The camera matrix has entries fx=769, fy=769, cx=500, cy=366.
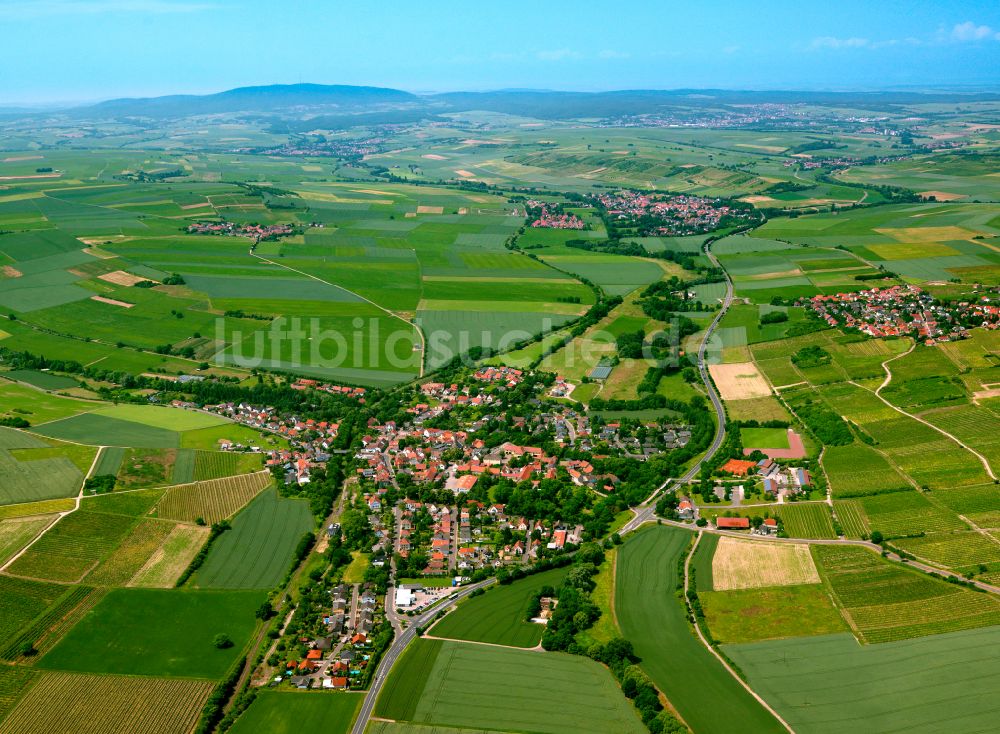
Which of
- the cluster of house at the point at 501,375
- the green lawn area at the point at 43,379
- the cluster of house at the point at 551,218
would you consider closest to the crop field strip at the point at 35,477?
the green lawn area at the point at 43,379

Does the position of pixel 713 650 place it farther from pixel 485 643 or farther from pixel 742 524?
pixel 742 524

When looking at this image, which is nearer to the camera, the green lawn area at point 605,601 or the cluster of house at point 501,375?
the green lawn area at point 605,601

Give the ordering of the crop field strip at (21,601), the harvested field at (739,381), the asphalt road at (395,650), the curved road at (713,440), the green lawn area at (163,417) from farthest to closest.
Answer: the harvested field at (739,381) → the green lawn area at (163,417) → the curved road at (713,440) → the crop field strip at (21,601) → the asphalt road at (395,650)

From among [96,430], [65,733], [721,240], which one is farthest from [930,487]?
[721,240]

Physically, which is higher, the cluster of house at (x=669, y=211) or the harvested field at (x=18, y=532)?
the cluster of house at (x=669, y=211)

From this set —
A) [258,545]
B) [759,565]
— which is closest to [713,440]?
[759,565]

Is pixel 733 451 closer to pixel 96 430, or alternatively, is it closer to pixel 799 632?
pixel 799 632

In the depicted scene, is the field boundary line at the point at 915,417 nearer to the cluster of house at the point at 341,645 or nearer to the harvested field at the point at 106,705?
the cluster of house at the point at 341,645

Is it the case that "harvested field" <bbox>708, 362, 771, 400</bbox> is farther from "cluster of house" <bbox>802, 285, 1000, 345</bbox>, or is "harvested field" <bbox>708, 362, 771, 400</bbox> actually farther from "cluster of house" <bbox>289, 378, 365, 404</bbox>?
"cluster of house" <bbox>289, 378, 365, 404</bbox>
